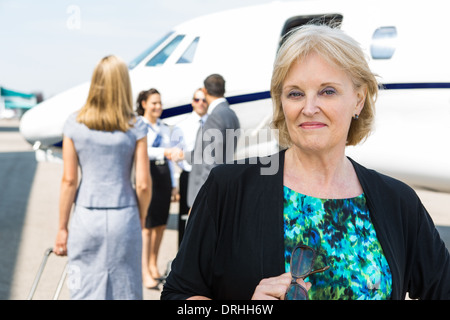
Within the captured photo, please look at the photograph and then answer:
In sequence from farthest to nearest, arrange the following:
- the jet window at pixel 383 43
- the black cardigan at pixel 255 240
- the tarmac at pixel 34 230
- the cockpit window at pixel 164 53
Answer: the cockpit window at pixel 164 53
the jet window at pixel 383 43
the tarmac at pixel 34 230
the black cardigan at pixel 255 240

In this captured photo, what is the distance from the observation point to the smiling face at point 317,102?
1573mm

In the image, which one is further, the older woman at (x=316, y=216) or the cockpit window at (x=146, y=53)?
the cockpit window at (x=146, y=53)

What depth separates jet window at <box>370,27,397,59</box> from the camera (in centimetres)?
588

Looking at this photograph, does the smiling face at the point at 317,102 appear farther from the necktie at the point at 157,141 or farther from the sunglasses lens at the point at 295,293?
the necktie at the point at 157,141

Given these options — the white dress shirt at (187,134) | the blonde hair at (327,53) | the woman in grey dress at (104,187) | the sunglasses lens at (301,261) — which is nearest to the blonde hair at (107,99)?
the woman in grey dress at (104,187)

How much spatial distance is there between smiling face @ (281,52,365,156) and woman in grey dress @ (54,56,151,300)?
1.75 metres

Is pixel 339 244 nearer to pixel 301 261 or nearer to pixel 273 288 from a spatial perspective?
pixel 301 261

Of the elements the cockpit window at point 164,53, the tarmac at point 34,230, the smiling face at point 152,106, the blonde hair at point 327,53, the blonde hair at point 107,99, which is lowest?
the tarmac at point 34,230

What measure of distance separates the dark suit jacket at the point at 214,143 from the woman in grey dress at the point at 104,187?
113 centimetres

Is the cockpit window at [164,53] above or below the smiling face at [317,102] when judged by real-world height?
above

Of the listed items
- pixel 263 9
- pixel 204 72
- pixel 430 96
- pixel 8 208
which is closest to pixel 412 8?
pixel 430 96

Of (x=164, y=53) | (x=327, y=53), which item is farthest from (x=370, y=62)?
(x=327, y=53)
